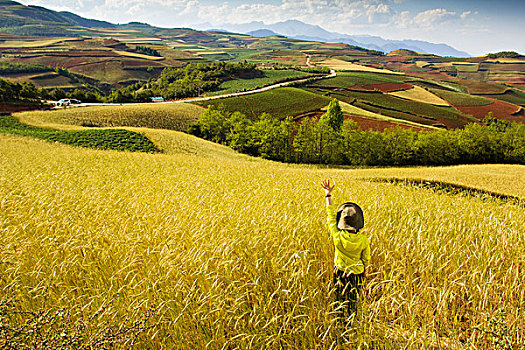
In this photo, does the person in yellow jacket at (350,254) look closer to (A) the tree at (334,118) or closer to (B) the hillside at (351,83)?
(A) the tree at (334,118)

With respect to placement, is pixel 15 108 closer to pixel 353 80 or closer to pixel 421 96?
pixel 353 80

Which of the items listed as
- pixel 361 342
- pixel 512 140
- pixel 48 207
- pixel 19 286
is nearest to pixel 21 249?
pixel 19 286

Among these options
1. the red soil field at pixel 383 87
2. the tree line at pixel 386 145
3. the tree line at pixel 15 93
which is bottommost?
the tree line at pixel 386 145

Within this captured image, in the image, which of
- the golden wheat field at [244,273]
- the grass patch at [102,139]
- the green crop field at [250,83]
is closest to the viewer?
the golden wheat field at [244,273]

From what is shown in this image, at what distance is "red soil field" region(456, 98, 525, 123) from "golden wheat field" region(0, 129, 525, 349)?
3913 inches

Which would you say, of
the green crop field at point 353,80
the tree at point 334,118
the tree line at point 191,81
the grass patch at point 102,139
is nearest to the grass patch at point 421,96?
the green crop field at point 353,80

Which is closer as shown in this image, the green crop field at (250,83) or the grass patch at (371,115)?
the grass patch at (371,115)

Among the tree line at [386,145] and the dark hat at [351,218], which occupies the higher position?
the dark hat at [351,218]

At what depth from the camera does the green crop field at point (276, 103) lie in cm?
7525

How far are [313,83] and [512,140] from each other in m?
69.0

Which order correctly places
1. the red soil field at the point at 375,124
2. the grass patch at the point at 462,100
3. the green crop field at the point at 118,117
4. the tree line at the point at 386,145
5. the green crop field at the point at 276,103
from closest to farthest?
1. the green crop field at the point at 118,117
2. the tree line at the point at 386,145
3. the red soil field at the point at 375,124
4. the green crop field at the point at 276,103
5. the grass patch at the point at 462,100

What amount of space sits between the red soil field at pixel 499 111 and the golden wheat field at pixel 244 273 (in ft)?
326

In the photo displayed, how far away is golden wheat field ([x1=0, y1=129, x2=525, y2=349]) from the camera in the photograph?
2637mm

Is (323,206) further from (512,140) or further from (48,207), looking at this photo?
(512,140)
